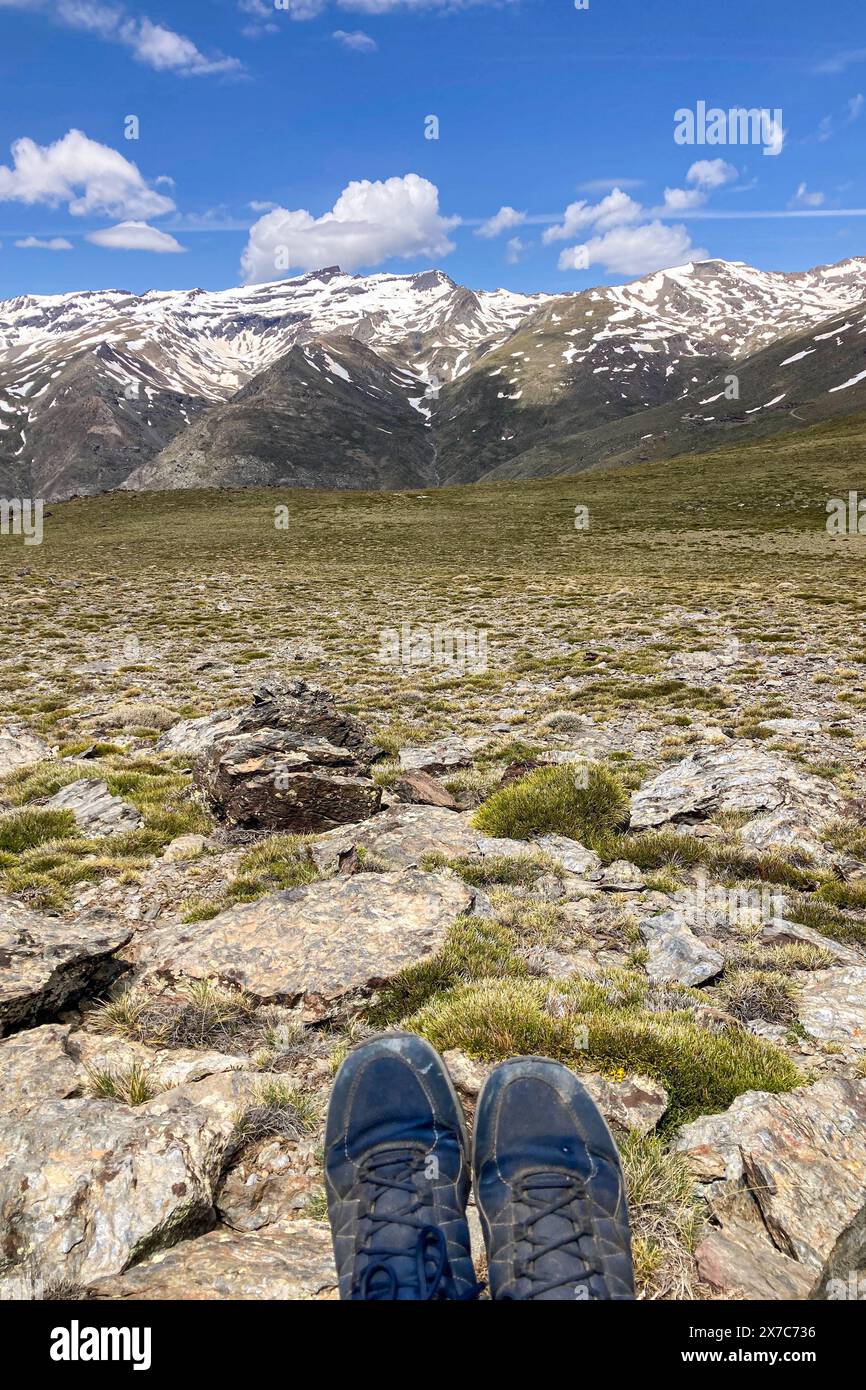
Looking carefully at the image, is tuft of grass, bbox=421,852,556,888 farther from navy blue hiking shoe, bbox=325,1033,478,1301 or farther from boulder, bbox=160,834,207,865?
navy blue hiking shoe, bbox=325,1033,478,1301

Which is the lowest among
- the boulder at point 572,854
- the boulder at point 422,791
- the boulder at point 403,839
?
the boulder at point 572,854

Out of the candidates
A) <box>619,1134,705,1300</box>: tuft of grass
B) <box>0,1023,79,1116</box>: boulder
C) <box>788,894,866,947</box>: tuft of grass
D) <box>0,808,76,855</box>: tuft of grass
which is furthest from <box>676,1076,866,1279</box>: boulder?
<box>0,808,76,855</box>: tuft of grass

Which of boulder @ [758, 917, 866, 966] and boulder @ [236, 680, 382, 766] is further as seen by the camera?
boulder @ [236, 680, 382, 766]

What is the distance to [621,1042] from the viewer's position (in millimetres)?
4719

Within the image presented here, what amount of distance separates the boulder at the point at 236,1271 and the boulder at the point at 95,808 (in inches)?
273

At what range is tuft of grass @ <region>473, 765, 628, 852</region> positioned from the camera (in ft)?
30.5

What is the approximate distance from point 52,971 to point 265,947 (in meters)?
1.76

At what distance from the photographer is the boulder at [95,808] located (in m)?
9.62

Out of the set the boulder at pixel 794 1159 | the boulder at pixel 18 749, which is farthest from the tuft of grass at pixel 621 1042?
the boulder at pixel 18 749

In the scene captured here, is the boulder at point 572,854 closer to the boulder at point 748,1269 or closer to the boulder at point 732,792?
the boulder at point 732,792

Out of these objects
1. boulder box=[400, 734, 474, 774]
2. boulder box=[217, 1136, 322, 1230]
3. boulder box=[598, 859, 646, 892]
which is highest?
boulder box=[400, 734, 474, 774]

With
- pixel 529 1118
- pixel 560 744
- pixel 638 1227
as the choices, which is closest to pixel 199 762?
pixel 560 744

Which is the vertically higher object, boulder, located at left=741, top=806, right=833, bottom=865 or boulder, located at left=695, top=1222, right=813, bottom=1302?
boulder, located at left=741, top=806, right=833, bottom=865

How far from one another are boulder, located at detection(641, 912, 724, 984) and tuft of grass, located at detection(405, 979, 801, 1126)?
843 millimetres
